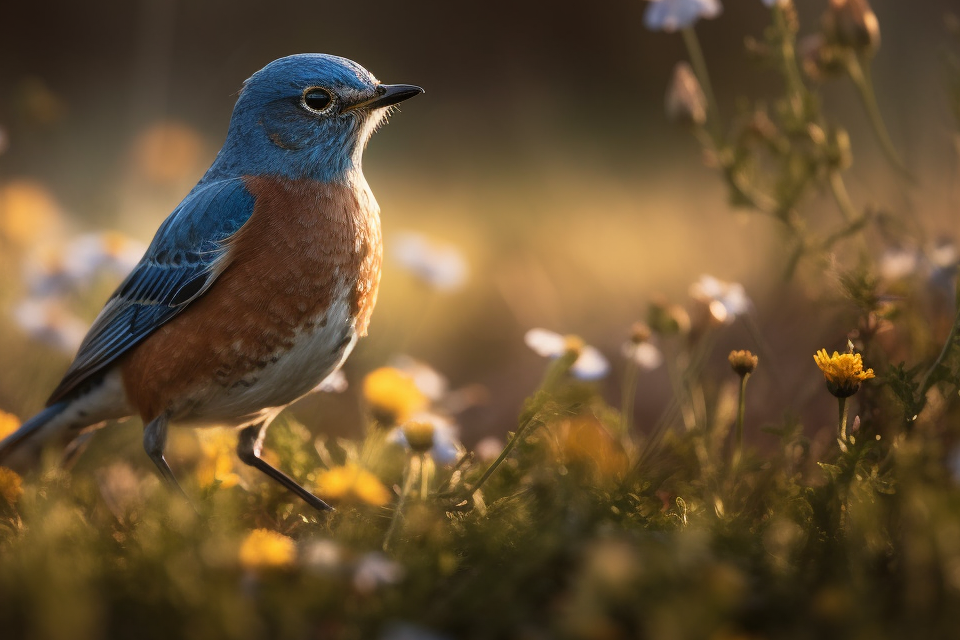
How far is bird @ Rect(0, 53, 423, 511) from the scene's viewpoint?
3.22 metres

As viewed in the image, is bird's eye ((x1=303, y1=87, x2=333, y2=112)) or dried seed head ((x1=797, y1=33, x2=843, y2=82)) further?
bird's eye ((x1=303, y1=87, x2=333, y2=112))

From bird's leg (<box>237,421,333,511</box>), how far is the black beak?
1.37 m

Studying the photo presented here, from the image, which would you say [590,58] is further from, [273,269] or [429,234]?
[273,269]

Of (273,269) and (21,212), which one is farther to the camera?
(21,212)

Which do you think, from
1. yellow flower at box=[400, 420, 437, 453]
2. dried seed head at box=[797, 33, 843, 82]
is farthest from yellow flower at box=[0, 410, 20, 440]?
dried seed head at box=[797, 33, 843, 82]

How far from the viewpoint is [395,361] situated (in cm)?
451

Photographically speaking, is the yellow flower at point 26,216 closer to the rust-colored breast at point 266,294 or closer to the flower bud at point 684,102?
the rust-colored breast at point 266,294

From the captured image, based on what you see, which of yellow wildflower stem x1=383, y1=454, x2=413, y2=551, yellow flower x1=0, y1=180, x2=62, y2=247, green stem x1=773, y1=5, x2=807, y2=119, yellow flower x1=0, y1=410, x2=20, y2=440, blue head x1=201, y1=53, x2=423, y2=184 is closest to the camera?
yellow wildflower stem x1=383, y1=454, x2=413, y2=551

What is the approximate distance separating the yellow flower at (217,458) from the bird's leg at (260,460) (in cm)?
4

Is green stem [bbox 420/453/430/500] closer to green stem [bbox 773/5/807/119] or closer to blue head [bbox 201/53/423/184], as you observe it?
blue head [bbox 201/53/423/184]

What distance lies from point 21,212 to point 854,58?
487 cm

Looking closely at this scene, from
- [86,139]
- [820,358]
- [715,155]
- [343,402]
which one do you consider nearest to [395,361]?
[343,402]

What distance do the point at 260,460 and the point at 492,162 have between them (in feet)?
20.4

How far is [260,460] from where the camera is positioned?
354cm
